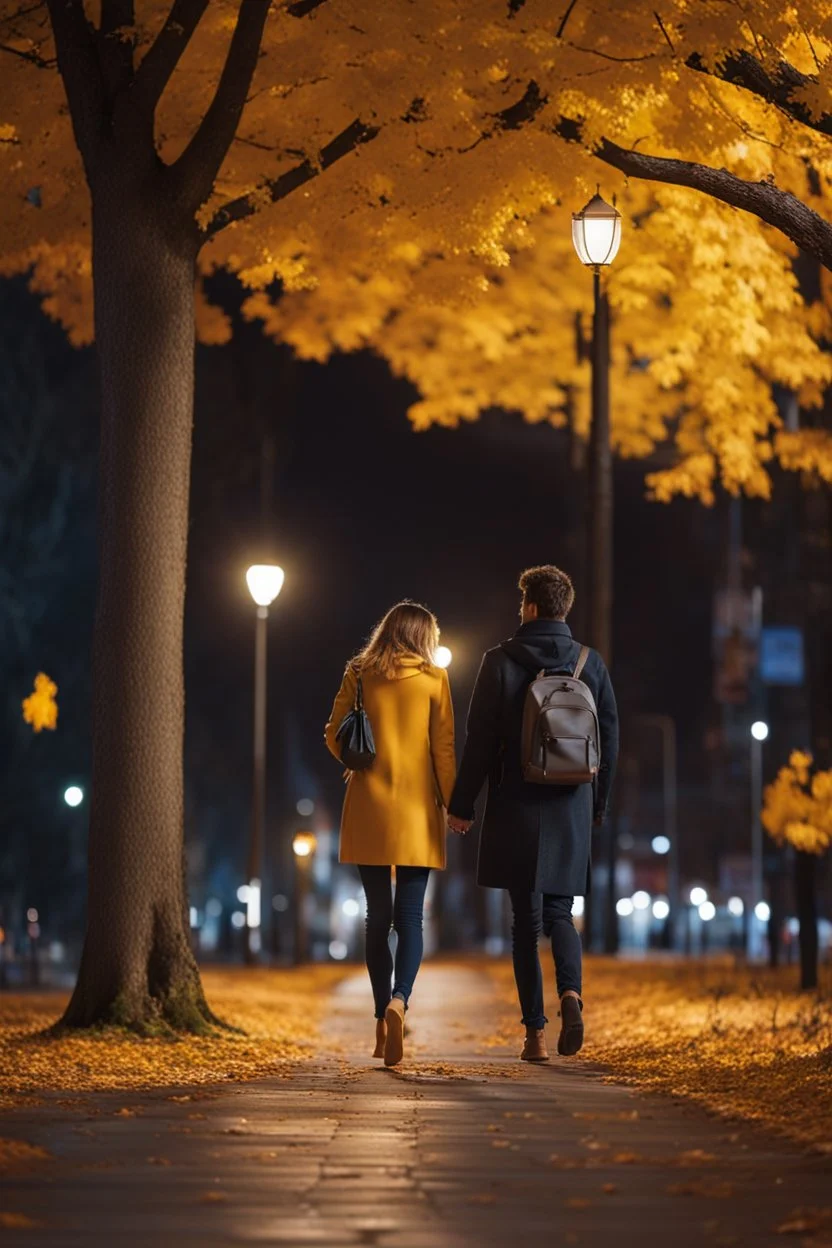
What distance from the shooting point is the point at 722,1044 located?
499 inches

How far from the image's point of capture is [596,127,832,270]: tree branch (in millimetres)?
11352

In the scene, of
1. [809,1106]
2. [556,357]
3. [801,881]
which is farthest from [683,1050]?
[556,357]

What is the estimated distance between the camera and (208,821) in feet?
261

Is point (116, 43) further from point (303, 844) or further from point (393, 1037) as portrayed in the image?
point (303, 844)

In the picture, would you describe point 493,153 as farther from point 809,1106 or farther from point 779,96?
point 809,1106

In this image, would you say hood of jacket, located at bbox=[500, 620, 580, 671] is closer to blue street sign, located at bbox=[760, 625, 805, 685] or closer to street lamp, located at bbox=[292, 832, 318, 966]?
street lamp, located at bbox=[292, 832, 318, 966]

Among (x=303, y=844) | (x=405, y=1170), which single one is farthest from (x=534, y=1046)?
(x=303, y=844)

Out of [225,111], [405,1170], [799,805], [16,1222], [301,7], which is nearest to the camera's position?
[16,1222]

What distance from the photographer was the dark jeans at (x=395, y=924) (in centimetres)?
1002

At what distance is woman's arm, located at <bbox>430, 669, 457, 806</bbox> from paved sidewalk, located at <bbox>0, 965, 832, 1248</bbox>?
1350 mm

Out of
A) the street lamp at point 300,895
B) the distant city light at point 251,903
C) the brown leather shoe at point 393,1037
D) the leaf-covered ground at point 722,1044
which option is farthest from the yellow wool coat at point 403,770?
the street lamp at point 300,895

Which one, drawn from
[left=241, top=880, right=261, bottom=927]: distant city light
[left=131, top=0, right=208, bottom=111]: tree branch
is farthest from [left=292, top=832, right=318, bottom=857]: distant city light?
[left=131, top=0, right=208, bottom=111]: tree branch

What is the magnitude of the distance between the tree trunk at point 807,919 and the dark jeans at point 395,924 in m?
11.6

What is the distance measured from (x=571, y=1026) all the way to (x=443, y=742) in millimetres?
1358
